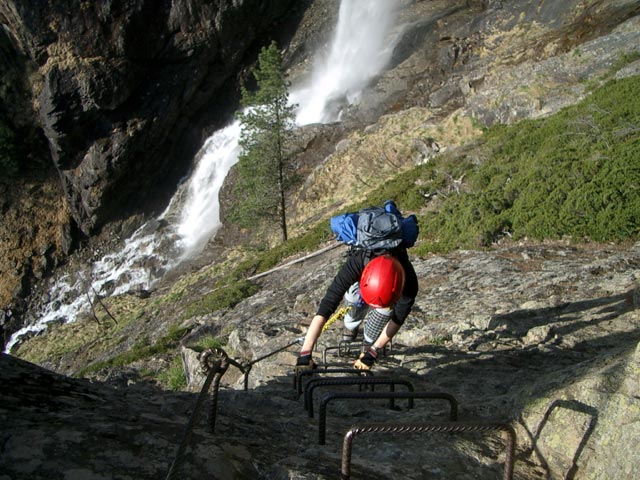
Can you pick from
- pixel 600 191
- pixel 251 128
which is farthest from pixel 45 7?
pixel 600 191

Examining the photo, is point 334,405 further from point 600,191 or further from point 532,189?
point 532,189

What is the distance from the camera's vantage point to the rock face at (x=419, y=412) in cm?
224

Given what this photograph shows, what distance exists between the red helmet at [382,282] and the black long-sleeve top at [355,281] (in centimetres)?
36

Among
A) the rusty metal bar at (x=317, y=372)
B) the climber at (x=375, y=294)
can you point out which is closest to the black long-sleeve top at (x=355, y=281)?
the climber at (x=375, y=294)

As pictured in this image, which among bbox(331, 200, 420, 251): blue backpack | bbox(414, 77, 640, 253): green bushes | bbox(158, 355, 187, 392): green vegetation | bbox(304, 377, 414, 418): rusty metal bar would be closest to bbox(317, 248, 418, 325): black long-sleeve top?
bbox(331, 200, 420, 251): blue backpack

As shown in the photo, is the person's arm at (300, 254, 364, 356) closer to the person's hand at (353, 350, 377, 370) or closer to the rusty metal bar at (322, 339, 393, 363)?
the person's hand at (353, 350, 377, 370)

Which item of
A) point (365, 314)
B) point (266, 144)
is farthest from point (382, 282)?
point (266, 144)

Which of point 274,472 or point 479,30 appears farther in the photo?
point 479,30

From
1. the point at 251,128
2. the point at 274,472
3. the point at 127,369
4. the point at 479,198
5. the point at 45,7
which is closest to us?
the point at 274,472

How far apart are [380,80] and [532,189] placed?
2088 centimetres

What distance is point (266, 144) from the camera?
2091cm

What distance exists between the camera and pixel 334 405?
4258mm

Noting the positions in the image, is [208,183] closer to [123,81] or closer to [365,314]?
[123,81]

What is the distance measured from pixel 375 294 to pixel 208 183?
30122mm
